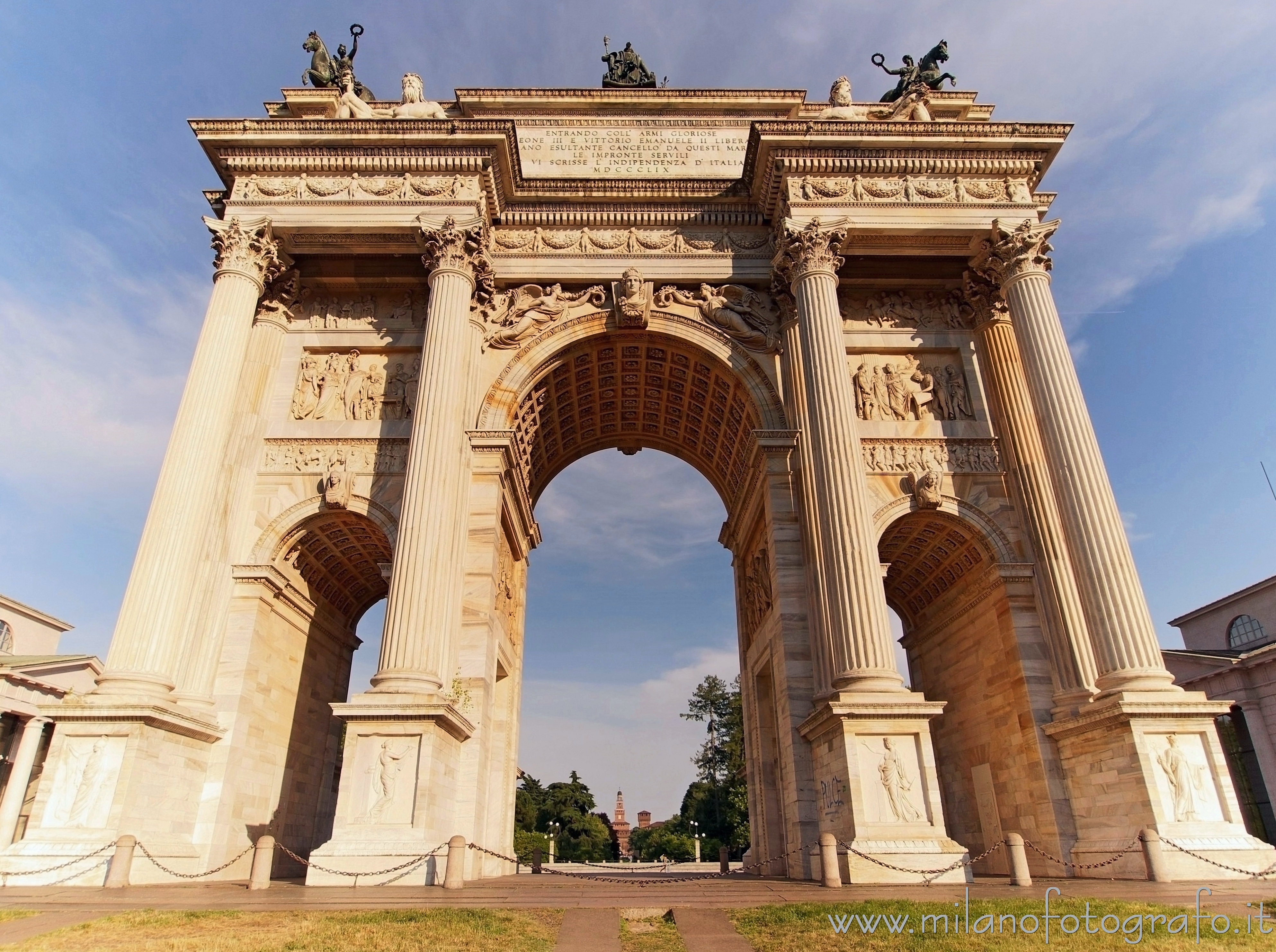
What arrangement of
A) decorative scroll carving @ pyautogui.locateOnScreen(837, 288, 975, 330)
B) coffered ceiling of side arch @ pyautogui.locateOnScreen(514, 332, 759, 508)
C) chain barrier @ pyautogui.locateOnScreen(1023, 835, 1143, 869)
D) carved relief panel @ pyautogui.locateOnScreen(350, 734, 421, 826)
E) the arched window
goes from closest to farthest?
1. chain barrier @ pyautogui.locateOnScreen(1023, 835, 1143, 869)
2. carved relief panel @ pyautogui.locateOnScreen(350, 734, 421, 826)
3. decorative scroll carving @ pyautogui.locateOnScreen(837, 288, 975, 330)
4. coffered ceiling of side arch @ pyautogui.locateOnScreen(514, 332, 759, 508)
5. the arched window

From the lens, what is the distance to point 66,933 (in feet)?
28.7

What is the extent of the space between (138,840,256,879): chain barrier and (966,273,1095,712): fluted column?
1797 centimetres

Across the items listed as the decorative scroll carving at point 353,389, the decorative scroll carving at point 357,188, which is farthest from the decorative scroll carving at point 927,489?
the decorative scroll carving at point 357,188

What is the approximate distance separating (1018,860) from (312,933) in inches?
437

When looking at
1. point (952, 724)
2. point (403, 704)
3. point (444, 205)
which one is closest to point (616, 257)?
point (444, 205)

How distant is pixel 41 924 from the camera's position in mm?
9320

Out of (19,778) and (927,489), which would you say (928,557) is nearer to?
(927,489)

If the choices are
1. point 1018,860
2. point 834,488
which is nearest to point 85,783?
point 834,488

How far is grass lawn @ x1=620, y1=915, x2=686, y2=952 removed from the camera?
26.9 feet

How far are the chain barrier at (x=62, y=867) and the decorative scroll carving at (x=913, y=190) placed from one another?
882 inches

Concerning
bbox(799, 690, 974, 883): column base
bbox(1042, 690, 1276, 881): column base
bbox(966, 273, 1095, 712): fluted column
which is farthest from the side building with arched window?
bbox(799, 690, 974, 883): column base

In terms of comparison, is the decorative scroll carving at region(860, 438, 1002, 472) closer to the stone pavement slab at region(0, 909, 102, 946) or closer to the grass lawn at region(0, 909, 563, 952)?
the grass lawn at region(0, 909, 563, 952)

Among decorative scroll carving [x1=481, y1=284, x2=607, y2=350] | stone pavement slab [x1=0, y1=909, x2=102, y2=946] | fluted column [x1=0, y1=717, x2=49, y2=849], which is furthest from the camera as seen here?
fluted column [x1=0, y1=717, x2=49, y2=849]

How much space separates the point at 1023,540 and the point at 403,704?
52.9 ft
